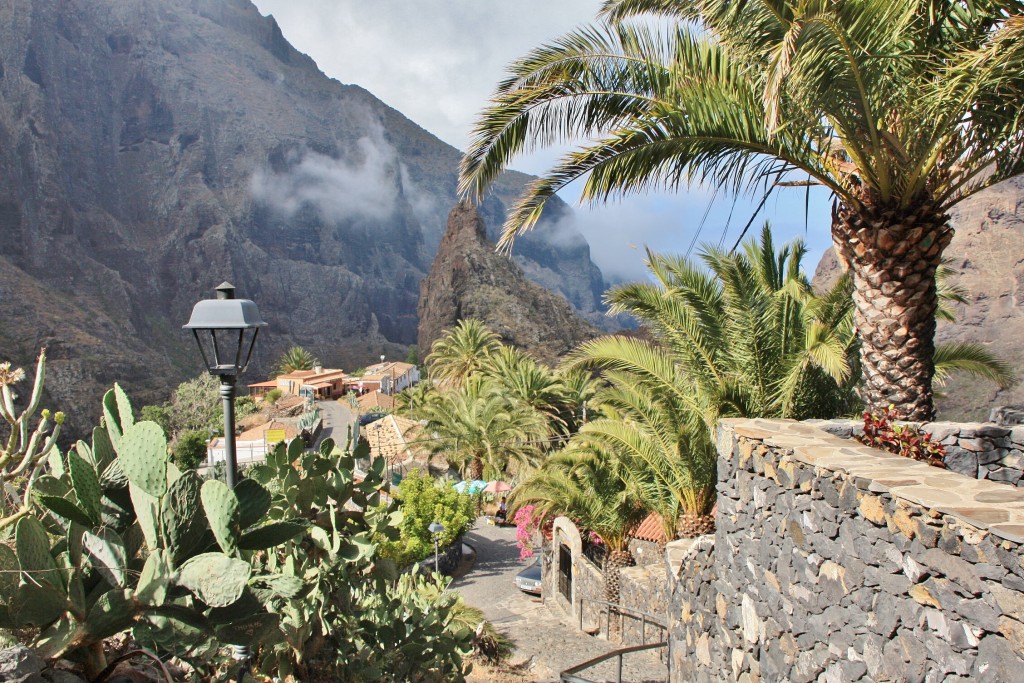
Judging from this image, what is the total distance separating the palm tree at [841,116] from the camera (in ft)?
16.2

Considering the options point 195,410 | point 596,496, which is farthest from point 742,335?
point 195,410

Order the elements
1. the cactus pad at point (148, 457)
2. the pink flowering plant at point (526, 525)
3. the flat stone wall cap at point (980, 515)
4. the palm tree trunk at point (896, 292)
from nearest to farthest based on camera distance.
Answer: the cactus pad at point (148, 457)
the flat stone wall cap at point (980, 515)
the palm tree trunk at point (896, 292)
the pink flowering plant at point (526, 525)

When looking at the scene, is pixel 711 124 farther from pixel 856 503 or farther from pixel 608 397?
pixel 608 397

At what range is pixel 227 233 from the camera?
11044cm

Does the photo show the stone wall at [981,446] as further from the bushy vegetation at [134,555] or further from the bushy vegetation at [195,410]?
the bushy vegetation at [195,410]

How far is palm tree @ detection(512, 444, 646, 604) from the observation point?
1259 centimetres

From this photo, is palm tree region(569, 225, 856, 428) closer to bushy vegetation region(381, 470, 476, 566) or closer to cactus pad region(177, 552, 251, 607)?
cactus pad region(177, 552, 251, 607)

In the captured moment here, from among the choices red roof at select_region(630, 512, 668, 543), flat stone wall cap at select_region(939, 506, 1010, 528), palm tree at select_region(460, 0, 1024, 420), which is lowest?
red roof at select_region(630, 512, 668, 543)

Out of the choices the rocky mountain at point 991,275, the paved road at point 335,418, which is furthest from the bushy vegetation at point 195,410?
the rocky mountain at point 991,275

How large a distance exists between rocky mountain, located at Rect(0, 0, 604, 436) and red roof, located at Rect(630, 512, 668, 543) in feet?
185

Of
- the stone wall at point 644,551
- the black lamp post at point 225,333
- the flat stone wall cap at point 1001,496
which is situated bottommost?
the stone wall at point 644,551

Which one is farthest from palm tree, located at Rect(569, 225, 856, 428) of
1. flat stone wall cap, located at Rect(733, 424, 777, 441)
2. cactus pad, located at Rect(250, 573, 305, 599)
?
cactus pad, located at Rect(250, 573, 305, 599)

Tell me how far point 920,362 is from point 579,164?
10.8 ft

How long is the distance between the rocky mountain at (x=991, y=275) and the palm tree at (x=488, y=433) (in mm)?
16478
